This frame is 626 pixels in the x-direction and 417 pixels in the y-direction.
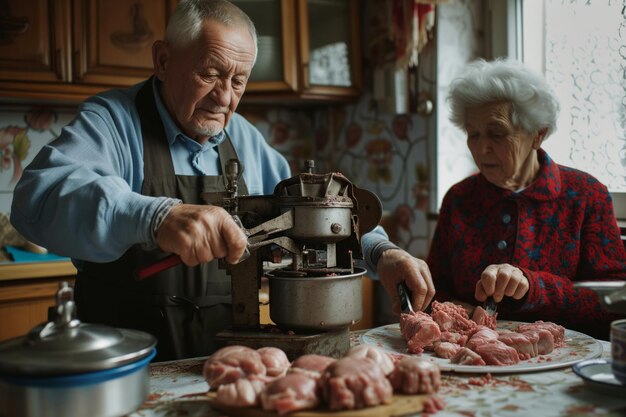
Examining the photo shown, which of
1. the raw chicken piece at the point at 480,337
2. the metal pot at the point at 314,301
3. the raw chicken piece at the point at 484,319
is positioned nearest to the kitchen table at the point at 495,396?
the raw chicken piece at the point at 480,337

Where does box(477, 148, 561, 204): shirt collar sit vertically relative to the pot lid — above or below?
above

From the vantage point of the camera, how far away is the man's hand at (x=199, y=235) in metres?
1.18

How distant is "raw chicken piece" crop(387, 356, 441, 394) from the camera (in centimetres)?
109

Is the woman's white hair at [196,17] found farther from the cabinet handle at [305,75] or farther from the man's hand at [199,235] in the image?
the cabinet handle at [305,75]

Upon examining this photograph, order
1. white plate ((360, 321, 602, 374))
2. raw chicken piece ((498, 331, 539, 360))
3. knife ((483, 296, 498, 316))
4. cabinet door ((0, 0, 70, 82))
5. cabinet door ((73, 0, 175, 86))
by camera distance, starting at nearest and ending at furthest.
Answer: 1. white plate ((360, 321, 602, 374))
2. raw chicken piece ((498, 331, 539, 360))
3. knife ((483, 296, 498, 316))
4. cabinet door ((0, 0, 70, 82))
5. cabinet door ((73, 0, 175, 86))

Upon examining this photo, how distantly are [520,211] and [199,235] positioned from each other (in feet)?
4.26

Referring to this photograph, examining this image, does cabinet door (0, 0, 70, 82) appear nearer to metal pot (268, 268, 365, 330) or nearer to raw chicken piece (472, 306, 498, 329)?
metal pot (268, 268, 365, 330)

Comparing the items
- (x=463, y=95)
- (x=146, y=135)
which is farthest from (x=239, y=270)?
(x=463, y=95)

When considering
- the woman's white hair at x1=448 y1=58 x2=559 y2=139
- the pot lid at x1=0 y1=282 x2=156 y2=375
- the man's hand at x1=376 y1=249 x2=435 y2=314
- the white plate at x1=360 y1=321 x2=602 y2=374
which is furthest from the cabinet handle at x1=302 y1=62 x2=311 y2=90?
the pot lid at x1=0 y1=282 x2=156 y2=375

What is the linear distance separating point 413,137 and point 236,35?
1676 mm

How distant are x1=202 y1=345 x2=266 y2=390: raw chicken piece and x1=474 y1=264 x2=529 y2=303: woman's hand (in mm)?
727

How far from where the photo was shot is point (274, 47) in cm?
336

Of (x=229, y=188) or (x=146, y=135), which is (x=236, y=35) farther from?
(x=229, y=188)

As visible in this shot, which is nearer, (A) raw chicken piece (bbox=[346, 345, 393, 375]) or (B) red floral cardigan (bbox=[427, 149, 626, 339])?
(A) raw chicken piece (bbox=[346, 345, 393, 375])
